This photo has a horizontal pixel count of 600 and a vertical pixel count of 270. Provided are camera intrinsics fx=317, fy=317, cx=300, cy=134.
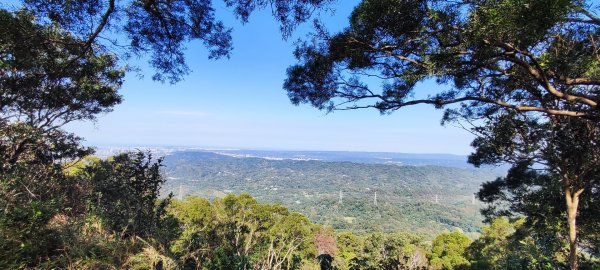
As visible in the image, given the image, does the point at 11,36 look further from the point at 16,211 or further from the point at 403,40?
the point at 403,40

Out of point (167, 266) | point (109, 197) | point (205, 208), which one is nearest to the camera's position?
point (167, 266)

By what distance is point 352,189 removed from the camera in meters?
107

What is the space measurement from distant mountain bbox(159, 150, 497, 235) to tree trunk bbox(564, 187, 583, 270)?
3912 cm

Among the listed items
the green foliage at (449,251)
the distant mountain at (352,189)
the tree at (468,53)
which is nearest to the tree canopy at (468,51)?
the tree at (468,53)

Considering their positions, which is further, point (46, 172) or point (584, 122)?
point (46, 172)

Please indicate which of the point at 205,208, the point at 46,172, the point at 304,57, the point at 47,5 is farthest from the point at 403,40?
the point at 205,208

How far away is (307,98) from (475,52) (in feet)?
6.55

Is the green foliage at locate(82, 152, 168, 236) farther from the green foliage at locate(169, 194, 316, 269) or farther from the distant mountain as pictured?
the distant mountain

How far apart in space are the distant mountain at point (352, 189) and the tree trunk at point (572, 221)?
39123 millimetres

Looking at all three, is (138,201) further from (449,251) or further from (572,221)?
(449,251)

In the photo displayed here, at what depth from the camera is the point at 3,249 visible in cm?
238

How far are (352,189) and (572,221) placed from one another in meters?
105

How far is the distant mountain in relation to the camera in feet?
190

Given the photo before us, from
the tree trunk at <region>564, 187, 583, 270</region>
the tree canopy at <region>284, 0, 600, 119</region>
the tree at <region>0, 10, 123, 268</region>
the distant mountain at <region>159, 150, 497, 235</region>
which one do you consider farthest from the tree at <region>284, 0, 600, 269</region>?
the distant mountain at <region>159, 150, 497, 235</region>
